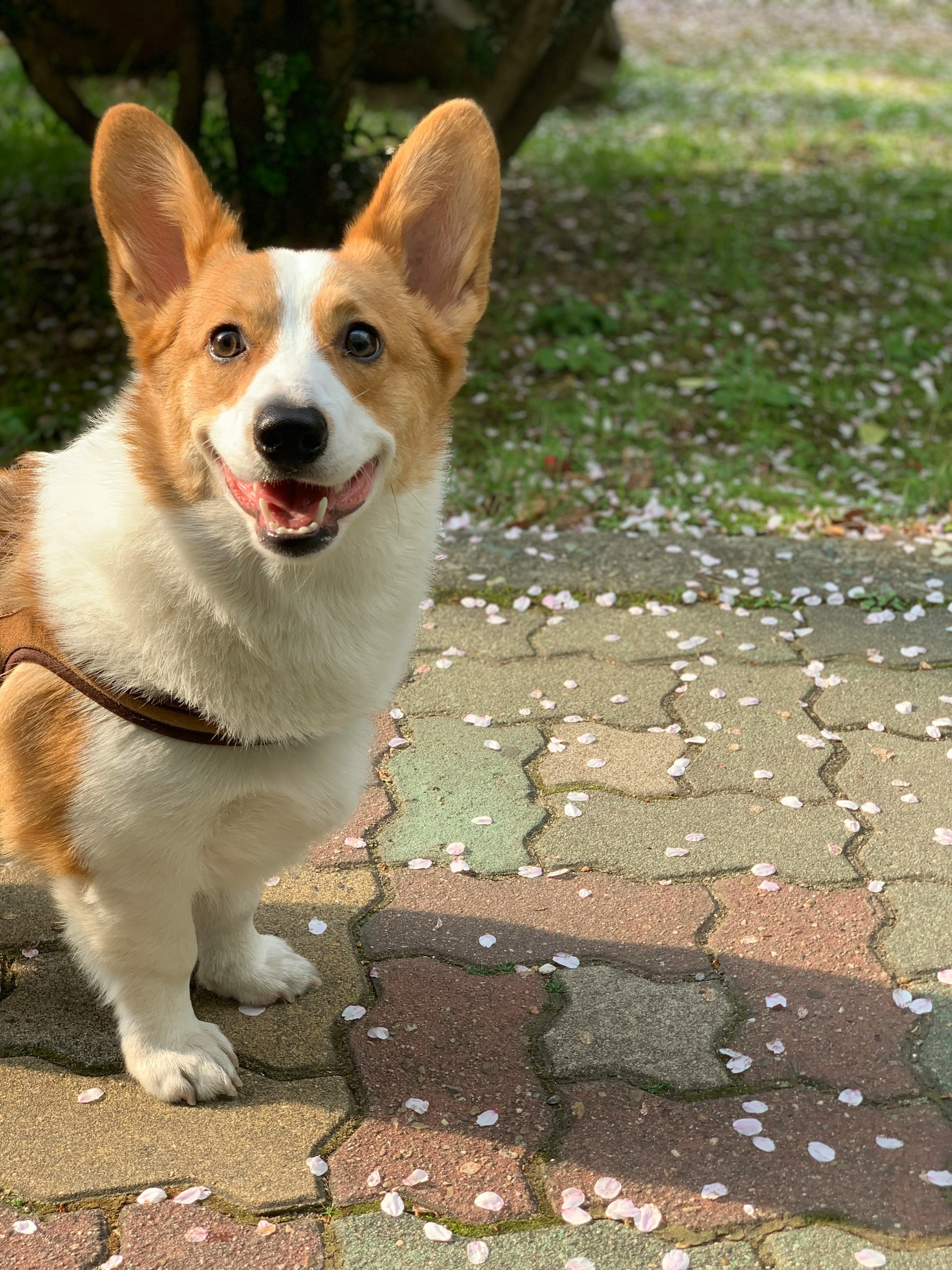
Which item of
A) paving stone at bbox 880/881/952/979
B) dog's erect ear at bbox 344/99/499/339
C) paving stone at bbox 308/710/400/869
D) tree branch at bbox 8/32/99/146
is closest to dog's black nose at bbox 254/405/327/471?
dog's erect ear at bbox 344/99/499/339

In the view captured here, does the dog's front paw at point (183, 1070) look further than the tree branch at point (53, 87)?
No

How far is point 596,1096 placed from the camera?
2.42m

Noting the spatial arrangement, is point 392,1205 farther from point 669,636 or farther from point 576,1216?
point 669,636

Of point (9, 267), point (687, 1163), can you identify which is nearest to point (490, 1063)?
point (687, 1163)

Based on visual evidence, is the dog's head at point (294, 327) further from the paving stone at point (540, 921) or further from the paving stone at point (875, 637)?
the paving stone at point (875, 637)

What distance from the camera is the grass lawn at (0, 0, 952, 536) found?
16.8 feet

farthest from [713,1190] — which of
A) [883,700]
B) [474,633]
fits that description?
[474,633]

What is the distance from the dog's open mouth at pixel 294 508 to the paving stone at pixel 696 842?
4.18 feet

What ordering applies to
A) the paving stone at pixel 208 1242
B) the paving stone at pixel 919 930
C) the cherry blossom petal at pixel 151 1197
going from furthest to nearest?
1. the paving stone at pixel 919 930
2. the cherry blossom petal at pixel 151 1197
3. the paving stone at pixel 208 1242

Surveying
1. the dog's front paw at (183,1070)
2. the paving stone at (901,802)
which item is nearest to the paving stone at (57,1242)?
the dog's front paw at (183,1070)

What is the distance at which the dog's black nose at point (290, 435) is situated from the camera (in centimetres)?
198

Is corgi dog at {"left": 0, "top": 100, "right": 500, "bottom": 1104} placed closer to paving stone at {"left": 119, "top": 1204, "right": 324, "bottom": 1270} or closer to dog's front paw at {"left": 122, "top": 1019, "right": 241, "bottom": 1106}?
dog's front paw at {"left": 122, "top": 1019, "right": 241, "bottom": 1106}

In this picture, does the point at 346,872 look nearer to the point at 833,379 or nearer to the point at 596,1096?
the point at 596,1096

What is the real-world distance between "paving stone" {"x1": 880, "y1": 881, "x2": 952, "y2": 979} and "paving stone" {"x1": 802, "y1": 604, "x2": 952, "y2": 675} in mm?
1004
